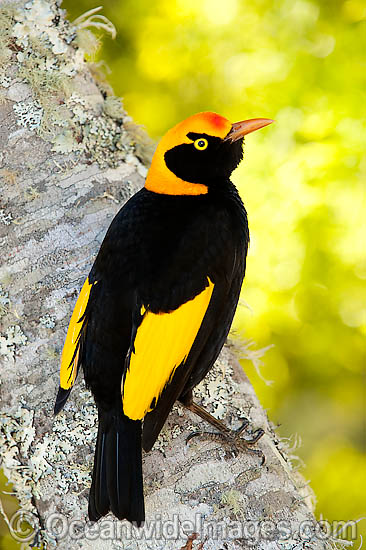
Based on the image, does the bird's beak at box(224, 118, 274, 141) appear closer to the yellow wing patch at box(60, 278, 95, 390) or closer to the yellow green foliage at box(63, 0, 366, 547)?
the yellow wing patch at box(60, 278, 95, 390)

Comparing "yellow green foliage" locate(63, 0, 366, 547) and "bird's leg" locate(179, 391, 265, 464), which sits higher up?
"yellow green foliage" locate(63, 0, 366, 547)

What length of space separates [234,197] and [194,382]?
792 mm

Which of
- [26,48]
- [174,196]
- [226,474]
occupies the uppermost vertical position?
[26,48]

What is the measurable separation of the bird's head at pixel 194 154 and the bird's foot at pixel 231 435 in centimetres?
89

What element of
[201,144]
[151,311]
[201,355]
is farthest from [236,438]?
[201,144]

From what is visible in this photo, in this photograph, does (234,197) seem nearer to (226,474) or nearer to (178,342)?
(178,342)

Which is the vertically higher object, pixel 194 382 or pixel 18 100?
pixel 18 100

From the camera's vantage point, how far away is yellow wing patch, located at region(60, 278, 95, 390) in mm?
2111

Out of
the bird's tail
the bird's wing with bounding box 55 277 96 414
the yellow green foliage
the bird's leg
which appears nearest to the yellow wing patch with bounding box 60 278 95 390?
the bird's wing with bounding box 55 277 96 414

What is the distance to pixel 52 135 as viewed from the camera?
245 cm

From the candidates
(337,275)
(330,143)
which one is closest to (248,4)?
(330,143)

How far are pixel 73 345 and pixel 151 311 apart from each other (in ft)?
0.99

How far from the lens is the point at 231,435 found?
2.06 m

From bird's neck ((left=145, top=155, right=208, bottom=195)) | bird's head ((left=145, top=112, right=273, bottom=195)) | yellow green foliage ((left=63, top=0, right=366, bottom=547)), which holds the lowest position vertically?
bird's neck ((left=145, top=155, right=208, bottom=195))
